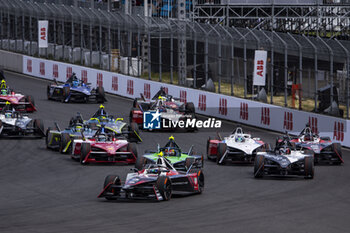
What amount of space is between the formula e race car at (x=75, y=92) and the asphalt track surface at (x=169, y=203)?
12949 mm

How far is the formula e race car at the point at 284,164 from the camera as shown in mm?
25578

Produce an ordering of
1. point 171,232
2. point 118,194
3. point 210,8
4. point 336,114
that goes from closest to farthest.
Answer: point 171,232 < point 118,194 < point 336,114 < point 210,8

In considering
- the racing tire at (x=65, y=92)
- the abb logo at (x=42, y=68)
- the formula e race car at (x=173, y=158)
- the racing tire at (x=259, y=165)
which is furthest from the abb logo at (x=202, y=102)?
the racing tire at (x=259, y=165)

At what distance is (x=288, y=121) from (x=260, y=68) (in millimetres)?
3435

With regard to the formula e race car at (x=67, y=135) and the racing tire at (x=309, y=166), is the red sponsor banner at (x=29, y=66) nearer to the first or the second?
the formula e race car at (x=67, y=135)

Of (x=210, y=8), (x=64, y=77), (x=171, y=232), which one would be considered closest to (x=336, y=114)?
(x=171, y=232)

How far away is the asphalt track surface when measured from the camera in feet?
60.3

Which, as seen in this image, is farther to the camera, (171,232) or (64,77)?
(64,77)

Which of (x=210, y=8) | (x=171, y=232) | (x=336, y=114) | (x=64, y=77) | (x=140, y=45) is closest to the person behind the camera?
(x=171, y=232)

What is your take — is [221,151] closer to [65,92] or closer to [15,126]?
[15,126]

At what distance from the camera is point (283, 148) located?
1043 inches

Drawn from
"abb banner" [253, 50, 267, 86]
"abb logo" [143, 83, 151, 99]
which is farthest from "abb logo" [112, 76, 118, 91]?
"abb banner" [253, 50, 267, 86]

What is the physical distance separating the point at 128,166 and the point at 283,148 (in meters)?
5.03

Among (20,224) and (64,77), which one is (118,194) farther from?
(64,77)
